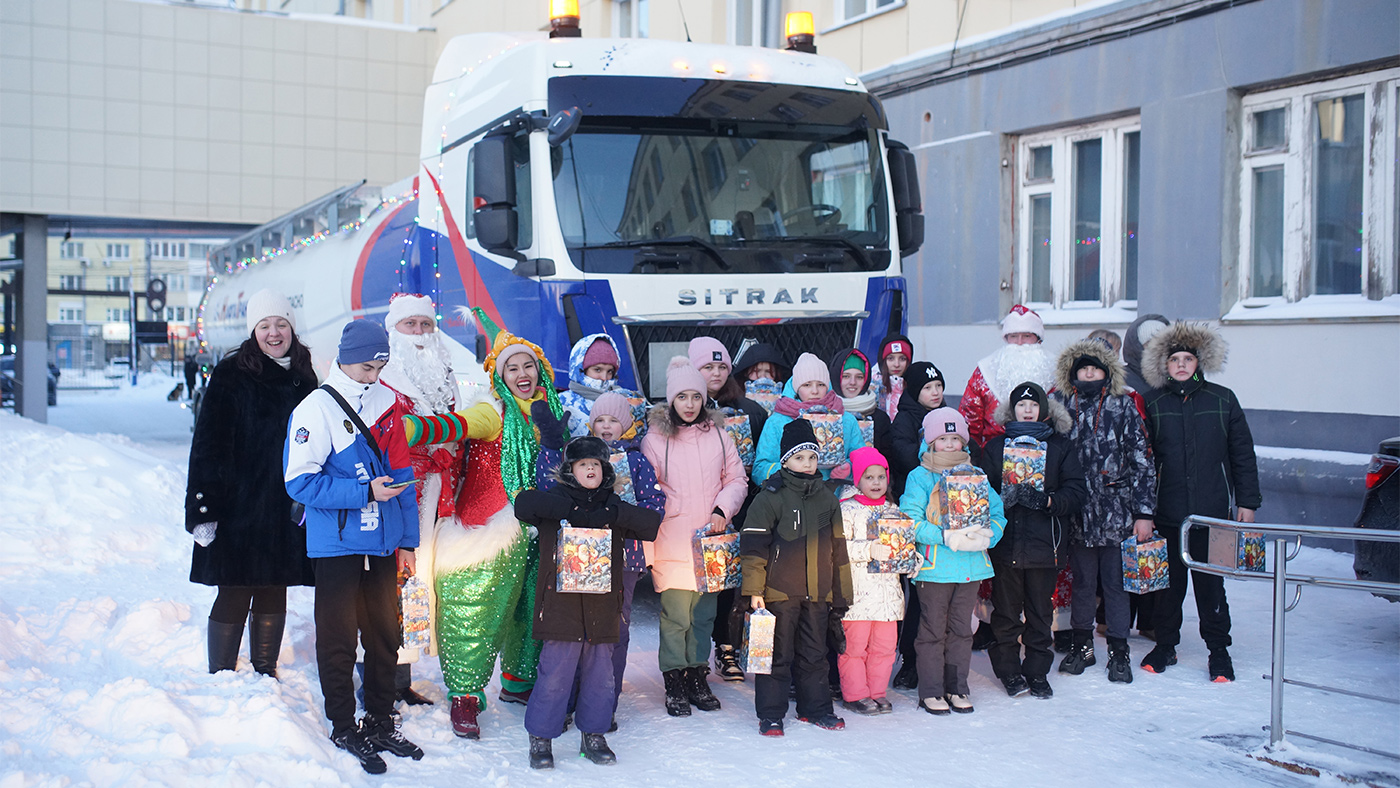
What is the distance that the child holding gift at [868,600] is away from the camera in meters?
5.53

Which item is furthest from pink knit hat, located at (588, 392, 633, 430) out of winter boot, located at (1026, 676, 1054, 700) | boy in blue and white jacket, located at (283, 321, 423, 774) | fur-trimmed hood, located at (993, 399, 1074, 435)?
winter boot, located at (1026, 676, 1054, 700)

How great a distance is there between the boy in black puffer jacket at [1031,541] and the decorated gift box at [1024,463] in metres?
0.03

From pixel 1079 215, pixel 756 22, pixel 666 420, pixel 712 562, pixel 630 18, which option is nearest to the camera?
pixel 712 562

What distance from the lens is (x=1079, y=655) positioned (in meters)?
6.34

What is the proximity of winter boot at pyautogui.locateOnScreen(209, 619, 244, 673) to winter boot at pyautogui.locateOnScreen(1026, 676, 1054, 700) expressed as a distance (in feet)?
12.2

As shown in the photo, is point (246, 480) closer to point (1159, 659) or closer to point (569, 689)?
point (569, 689)

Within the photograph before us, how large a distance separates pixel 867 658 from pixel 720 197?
3.30 m

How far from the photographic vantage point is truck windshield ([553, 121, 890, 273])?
7.40 meters

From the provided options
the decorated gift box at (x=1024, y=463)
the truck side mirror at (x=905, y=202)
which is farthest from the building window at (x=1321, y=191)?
the decorated gift box at (x=1024, y=463)

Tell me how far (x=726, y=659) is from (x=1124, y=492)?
222 centimetres

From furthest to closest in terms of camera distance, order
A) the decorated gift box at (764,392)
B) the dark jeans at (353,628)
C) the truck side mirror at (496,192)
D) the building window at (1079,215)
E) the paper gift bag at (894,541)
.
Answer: the building window at (1079,215)
the truck side mirror at (496,192)
the decorated gift box at (764,392)
the paper gift bag at (894,541)
the dark jeans at (353,628)

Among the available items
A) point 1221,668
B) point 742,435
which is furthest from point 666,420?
point 1221,668

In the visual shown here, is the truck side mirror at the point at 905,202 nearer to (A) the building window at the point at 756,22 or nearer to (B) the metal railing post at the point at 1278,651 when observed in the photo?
(B) the metal railing post at the point at 1278,651

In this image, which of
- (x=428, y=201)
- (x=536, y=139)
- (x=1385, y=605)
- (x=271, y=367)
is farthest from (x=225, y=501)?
(x=1385, y=605)
